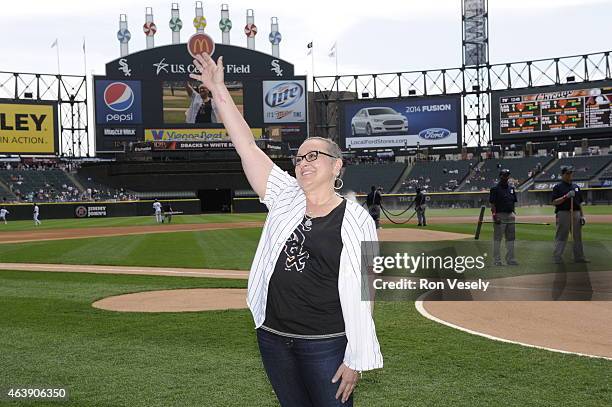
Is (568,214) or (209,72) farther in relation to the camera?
(568,214)

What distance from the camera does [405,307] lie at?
33.9ft

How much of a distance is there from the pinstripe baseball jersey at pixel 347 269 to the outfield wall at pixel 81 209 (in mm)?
53064

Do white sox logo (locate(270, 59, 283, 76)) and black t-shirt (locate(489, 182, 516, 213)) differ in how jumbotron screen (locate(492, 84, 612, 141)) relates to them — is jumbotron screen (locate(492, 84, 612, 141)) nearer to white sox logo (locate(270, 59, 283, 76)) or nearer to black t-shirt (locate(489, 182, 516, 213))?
white sox logo (locate(270, 59, 283, 76))

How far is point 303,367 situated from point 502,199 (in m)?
12.5

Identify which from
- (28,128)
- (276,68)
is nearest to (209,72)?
(28,128)

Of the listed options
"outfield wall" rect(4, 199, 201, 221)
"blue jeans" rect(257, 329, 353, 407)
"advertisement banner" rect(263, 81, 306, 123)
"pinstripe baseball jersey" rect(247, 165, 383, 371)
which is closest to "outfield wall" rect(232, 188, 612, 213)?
"outfield wall" rect(4, 199, 201, 221)

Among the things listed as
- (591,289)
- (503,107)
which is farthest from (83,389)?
(503,107)

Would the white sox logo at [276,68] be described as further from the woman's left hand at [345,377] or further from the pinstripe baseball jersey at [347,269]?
the woman's left hand at [345,377]

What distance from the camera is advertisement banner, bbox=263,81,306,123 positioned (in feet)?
227

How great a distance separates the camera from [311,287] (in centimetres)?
337

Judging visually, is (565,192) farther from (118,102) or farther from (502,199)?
(118,102)

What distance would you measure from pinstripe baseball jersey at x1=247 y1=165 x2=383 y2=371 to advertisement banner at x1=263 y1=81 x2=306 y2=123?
6619cm

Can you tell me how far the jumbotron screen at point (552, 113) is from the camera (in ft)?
217

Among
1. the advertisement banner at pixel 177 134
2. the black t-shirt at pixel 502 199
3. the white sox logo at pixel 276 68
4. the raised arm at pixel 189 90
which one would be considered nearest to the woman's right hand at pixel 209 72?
the black t-shirt at pixel 502 199
